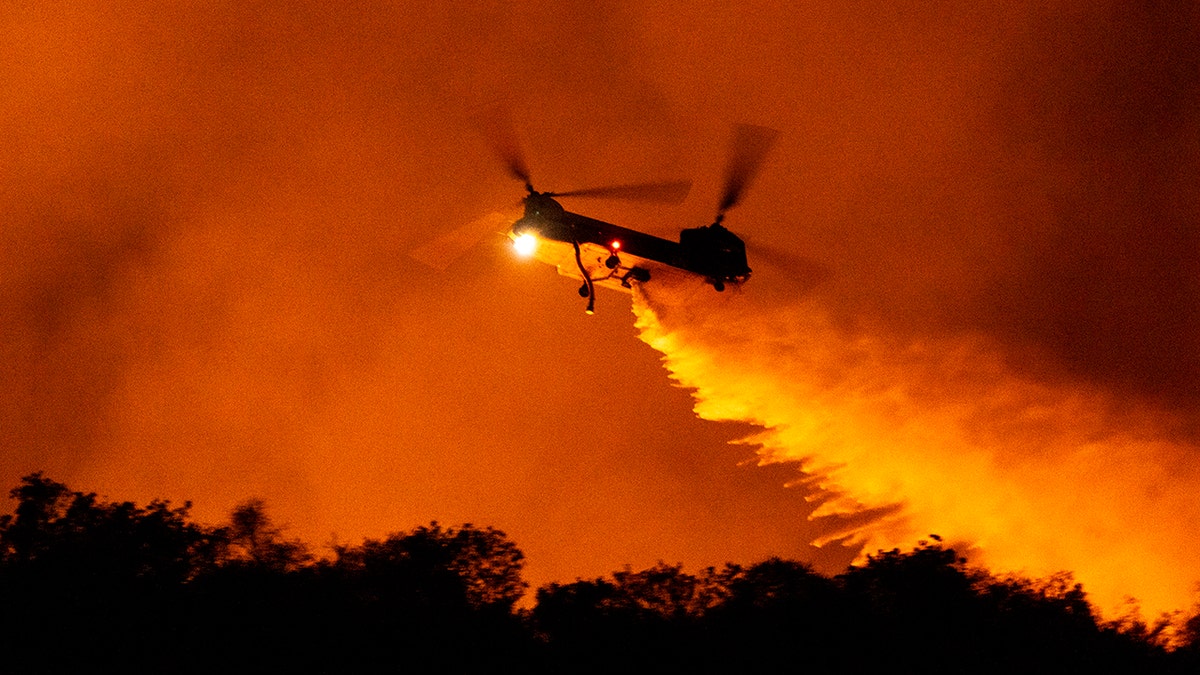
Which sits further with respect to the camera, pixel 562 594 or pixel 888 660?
pixel 562 594

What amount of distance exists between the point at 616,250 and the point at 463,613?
879 centimetres

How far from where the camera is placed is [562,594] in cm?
2567

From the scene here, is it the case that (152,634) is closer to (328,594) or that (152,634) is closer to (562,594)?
(328,594)

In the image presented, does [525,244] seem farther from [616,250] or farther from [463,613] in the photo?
[463,613]

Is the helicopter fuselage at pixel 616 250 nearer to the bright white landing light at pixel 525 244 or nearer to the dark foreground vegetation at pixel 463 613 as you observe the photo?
the bright white landing light at pixel 525 244

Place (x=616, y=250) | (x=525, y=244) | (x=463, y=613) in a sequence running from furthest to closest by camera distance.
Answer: (x=463, y=613), (x=616, y=250), (x=525, y=244)

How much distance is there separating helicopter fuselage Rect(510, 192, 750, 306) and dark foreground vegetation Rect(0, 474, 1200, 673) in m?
7.31

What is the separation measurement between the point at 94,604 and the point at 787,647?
14.0 metres

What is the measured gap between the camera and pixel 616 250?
21781mm

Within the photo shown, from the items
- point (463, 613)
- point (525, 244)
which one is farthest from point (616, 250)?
point (463, 613)

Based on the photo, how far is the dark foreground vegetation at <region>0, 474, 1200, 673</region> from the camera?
2255cm

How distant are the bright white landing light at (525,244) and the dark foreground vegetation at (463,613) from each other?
8094 millimetres

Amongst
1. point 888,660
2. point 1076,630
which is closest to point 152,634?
point 888,660

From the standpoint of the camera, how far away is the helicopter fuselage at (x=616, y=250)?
842 inches
